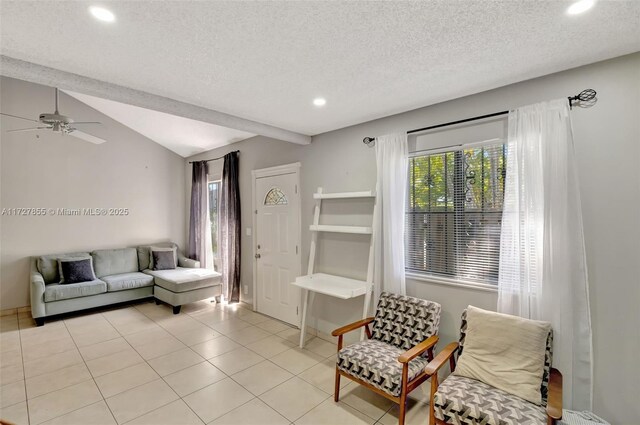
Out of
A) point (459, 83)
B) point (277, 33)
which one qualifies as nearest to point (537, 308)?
point (459, 83)

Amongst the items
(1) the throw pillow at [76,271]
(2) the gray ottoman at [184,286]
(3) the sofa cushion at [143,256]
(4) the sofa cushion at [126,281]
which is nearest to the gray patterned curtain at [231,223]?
(2) the gray ottoman at [184,286]

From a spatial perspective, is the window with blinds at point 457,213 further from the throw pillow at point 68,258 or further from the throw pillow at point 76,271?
the throw pillow at point 68,258

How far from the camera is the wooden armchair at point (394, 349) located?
84.6 inches

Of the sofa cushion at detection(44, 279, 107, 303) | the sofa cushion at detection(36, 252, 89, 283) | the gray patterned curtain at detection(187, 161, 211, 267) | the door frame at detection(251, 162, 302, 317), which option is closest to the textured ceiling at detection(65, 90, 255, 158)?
the gray patterned curtain at detection(187, 161, 211, 267)

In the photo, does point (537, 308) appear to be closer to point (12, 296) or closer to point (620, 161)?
point (620, 161)

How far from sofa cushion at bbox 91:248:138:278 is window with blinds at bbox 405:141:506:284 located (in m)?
5.00

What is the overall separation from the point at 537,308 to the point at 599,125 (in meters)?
1.33

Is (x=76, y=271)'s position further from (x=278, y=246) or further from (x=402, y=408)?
(x=402, y=408)

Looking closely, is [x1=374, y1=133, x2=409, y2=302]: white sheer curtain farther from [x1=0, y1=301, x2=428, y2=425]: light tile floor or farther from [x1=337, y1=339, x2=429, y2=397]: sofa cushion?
[x1=0, y1=301, x2=428, y2=425]: light tile floor

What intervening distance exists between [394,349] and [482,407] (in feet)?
2.83

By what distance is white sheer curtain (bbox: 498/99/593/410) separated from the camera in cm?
201

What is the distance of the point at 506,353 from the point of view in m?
2.05

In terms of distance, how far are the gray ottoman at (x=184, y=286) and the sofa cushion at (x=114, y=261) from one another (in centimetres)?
45

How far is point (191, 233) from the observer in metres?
6.00
